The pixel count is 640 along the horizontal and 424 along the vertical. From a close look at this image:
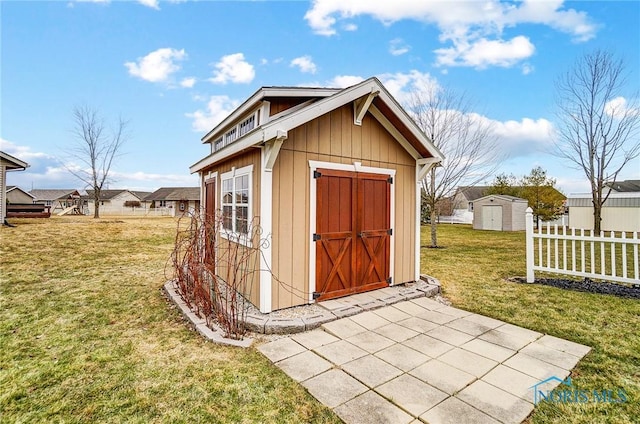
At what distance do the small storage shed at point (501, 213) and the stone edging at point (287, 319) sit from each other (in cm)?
1815

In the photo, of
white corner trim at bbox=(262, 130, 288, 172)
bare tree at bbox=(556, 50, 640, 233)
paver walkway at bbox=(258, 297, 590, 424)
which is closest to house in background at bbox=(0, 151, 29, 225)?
white corner trim at bbox=(262, 130, 288, 172)

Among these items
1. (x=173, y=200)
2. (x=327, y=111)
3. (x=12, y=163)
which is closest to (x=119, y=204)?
(x=173, y=200)

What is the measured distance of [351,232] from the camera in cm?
520

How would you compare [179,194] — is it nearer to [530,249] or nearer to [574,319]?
[530,249]

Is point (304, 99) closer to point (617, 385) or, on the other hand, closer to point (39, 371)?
point (39, 371)

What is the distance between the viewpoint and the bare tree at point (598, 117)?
10367 mm

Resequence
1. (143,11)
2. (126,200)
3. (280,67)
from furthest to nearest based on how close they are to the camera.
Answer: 1. (126,200)
2. (280,67)
3. (143,11)

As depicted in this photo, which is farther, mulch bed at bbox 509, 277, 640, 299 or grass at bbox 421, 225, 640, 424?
mulch bed at bbox 509, 277, 640, 299

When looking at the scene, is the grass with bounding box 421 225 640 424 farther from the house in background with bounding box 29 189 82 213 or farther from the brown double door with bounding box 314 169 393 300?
the house in background with bounding box 29 189 82 213

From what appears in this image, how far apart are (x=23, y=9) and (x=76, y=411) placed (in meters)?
9.72

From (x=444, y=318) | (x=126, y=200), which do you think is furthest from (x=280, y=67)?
(x=126, y=200)

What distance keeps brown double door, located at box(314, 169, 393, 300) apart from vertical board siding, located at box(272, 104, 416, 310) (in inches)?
6.7

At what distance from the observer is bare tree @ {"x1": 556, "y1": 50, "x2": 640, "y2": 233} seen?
34.0 ft

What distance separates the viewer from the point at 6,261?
26.7ft
